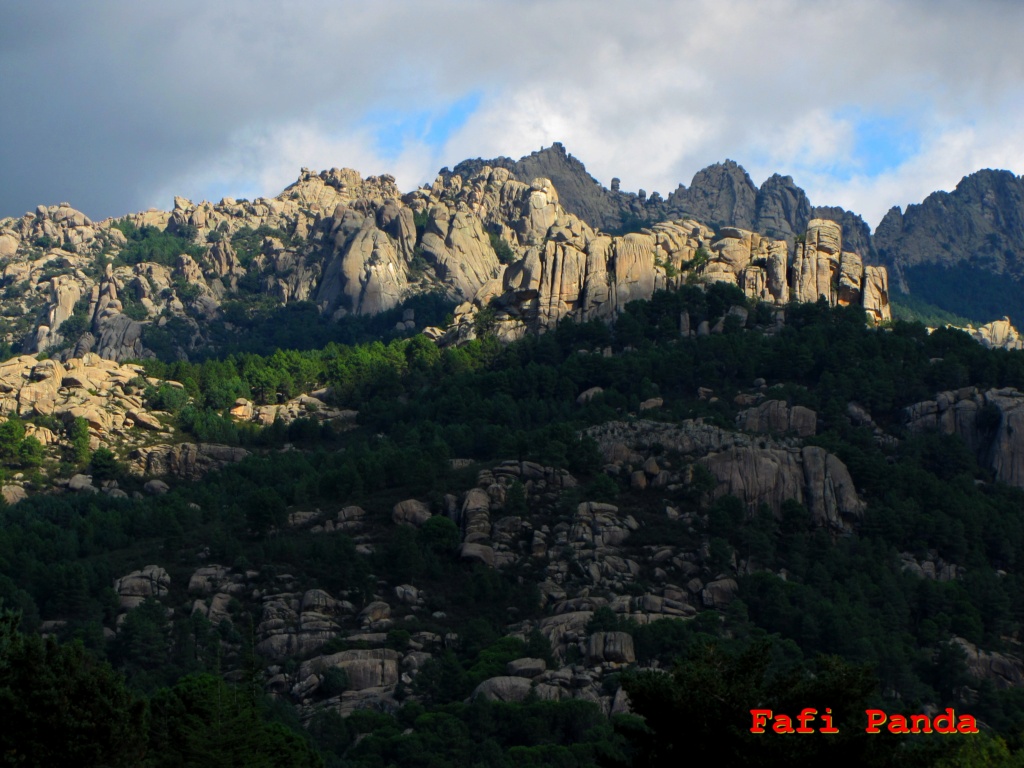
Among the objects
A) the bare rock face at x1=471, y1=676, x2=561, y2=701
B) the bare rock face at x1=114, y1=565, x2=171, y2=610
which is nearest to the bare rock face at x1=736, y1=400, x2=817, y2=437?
the bare rock face at x1=471, y1=676, x2=561, y2=701

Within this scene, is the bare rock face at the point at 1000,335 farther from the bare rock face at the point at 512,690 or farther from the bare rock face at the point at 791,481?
the bare rock face at the point at 512,690

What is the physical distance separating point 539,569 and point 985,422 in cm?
4754

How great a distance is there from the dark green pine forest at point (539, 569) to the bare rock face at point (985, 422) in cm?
159

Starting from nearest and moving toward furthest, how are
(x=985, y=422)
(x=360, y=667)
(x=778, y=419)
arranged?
(x=360, y=667)
(x=985, y=422)
(x=778, y=419)

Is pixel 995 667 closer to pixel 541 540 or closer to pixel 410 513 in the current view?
pixel 541 540

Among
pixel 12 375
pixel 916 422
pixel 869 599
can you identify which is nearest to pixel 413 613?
pixel 869 599

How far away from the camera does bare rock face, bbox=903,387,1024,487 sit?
122 meters

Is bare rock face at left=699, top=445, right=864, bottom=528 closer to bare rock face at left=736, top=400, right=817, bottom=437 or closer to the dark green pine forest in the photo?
the dark green pine forest

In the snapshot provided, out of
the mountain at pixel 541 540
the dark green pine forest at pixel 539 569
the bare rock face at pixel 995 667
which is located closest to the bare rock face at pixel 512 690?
the mountain at pixel 541 540

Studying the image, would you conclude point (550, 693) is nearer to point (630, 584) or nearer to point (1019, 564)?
point (630, 584)

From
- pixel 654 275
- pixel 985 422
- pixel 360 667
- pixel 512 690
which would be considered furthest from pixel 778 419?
pixel 360 667

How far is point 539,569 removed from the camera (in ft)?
332

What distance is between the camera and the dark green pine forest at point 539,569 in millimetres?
49312

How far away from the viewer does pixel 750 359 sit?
139625 millimetres
